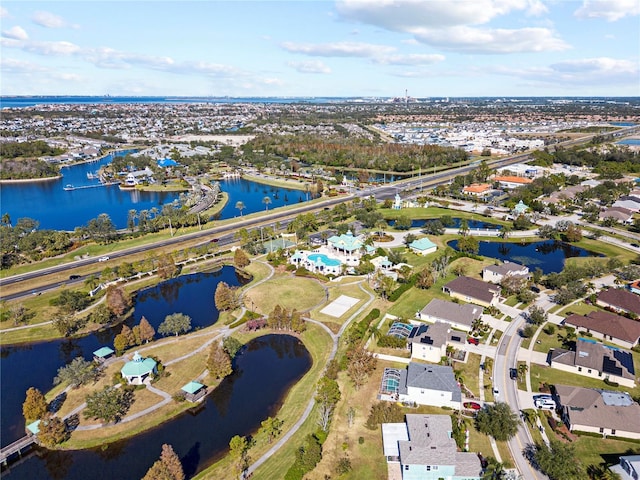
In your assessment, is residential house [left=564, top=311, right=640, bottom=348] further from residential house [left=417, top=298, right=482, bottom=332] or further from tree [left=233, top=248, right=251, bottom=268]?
tree [left=233, top=248, right=251, bottom=268]

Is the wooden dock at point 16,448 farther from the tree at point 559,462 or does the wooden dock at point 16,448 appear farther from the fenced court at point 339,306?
the tree at point 559,462

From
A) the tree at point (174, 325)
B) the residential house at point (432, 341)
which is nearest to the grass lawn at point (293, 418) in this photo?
the tree at point (174, 325)

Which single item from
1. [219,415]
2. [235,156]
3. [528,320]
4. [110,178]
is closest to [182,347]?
[219,415]

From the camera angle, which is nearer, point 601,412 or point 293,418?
point 601,412

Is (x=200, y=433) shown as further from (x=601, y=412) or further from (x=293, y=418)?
(x=601, y=412)

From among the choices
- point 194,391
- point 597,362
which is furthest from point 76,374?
point 597,362

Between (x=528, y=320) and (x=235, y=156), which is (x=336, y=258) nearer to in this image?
(x=528, y=320)
